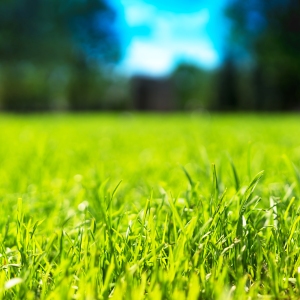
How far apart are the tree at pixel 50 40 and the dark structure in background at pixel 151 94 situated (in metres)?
5.41

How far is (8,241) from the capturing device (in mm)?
1092

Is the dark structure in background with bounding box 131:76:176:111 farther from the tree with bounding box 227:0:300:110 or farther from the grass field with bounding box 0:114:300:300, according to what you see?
the grass field with bounding box 0:114:300:300

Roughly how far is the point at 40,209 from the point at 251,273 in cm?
83

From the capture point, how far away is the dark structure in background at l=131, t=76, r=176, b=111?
24750mm

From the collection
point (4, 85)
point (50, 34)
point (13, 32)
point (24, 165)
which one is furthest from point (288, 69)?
point (24, 165)

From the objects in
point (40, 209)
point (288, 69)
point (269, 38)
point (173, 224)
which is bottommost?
point (40, 209)

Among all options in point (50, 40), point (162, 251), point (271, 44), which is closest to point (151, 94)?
point (50, 40)

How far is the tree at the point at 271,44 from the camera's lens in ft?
87.8

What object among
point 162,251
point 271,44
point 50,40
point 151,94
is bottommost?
point 162,251

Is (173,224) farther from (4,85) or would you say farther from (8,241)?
(4,85)

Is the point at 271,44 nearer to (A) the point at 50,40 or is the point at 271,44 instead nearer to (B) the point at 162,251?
(A) the point at 50,40

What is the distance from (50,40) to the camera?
85.4 feet

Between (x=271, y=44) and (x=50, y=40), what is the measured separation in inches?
541

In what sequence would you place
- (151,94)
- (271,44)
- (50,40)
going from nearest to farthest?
(151,94)
(50,40)
(271,44)
